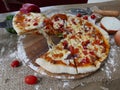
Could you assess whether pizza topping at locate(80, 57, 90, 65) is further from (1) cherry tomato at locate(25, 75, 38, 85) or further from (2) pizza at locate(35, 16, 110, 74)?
(1) cherry tomato at locate(25, 75, 38, 85)

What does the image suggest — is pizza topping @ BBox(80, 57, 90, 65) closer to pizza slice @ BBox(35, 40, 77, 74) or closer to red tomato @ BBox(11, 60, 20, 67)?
pizza slice @ BBox(35, 40, 77, 74)

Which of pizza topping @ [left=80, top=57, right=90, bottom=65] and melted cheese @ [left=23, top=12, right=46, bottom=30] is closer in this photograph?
pizza topping @ [left=80, top=57, right=90, bottom=65]

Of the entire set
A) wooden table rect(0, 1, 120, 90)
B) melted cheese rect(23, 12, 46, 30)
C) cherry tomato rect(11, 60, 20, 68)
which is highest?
melted cheese rect(23, 12, 46, 30)

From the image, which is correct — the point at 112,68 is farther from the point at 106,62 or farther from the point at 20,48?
the point at 20,48

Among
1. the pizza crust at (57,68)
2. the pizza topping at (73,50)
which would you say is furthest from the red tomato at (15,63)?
the pizza topping at (73,50)

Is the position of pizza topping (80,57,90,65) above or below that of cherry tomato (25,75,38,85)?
above

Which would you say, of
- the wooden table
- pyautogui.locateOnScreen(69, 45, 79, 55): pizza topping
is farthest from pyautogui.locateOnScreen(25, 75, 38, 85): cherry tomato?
pyautogui.locateOnScreen(69, 45, 79, 55): pizza topping

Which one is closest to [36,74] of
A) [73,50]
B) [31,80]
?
[31,80]

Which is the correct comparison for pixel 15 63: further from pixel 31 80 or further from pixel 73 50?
pixel 73 50

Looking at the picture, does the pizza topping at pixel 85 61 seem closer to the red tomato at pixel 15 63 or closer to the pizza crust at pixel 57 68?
the pizza crust at pixel 57 68
